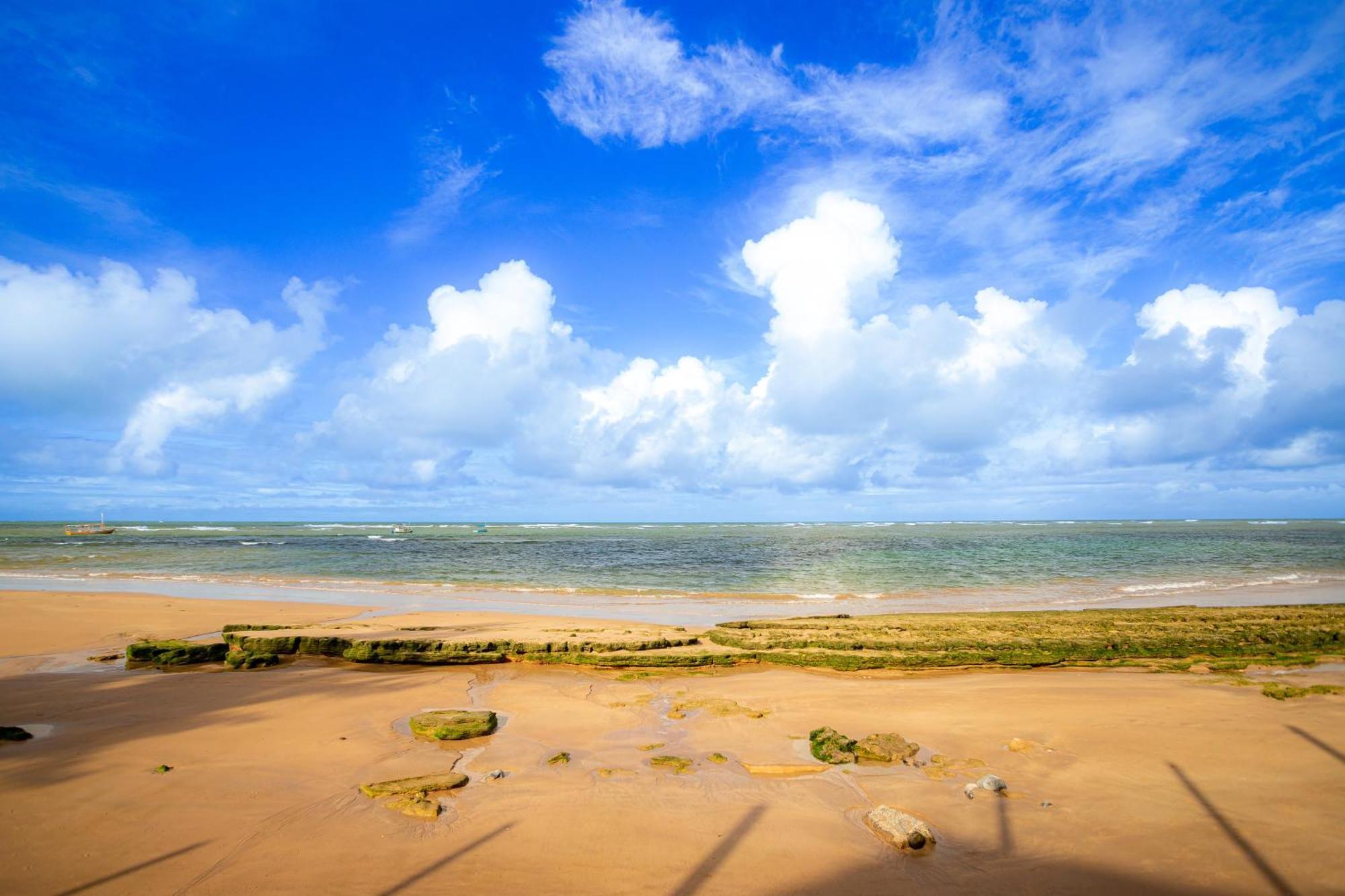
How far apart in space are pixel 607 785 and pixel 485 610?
1822cm

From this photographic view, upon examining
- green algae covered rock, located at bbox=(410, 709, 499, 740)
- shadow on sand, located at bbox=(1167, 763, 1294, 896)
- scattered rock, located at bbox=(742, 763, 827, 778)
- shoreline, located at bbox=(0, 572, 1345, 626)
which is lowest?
shadow on sand, located at bbox=(1167, 763, 1294, 896)

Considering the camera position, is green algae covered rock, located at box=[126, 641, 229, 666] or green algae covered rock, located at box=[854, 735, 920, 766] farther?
green algae covered rock, located at box=[126, 641, 229, 666]

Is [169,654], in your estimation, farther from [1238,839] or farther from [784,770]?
[1238,839]

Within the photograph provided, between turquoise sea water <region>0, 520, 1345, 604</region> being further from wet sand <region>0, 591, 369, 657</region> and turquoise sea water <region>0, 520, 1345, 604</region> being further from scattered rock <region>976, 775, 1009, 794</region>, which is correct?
scattered rock <region>976, 775, 1009, 794</region>

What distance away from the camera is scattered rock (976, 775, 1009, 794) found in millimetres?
7328

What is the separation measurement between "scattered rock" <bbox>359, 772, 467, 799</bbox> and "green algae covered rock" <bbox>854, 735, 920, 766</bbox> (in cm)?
533

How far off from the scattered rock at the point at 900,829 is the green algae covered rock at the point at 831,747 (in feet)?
5.31

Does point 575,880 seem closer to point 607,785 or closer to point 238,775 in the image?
point 607,785

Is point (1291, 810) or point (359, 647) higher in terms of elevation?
point (359, 647)

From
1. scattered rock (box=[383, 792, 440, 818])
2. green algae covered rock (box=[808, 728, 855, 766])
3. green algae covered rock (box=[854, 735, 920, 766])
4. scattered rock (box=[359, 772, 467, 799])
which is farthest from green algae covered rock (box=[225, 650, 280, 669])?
green algae covered rock (box=[854, 735, 920, 766])

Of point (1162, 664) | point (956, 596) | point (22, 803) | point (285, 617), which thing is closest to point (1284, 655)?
point (1162, 664)

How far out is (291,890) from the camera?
18.2 ft

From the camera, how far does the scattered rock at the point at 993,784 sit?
733 cm

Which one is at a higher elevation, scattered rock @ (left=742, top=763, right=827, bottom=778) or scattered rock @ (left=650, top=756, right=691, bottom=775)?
scattered rock @ (left=650, top=756, right=691, bottom=775)
